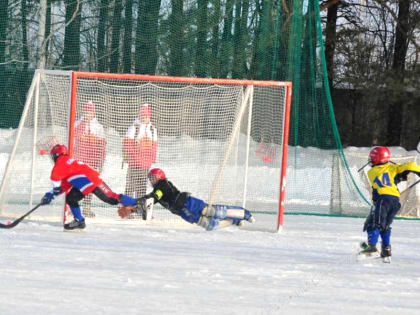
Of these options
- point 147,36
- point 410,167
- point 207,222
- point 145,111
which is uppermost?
point 147,36

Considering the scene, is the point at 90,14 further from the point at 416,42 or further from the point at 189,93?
the point at 416,42

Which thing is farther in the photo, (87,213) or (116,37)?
(116,37)

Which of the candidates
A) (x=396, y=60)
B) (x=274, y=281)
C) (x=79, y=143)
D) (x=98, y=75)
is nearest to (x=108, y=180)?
(x=79, y=143)

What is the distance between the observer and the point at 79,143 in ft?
28.3

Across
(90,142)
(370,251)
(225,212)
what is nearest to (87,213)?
(90,142)

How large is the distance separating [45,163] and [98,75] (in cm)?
196

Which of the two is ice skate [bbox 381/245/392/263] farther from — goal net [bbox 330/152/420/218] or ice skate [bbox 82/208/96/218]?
goal net [bbox 330/152/420/218]

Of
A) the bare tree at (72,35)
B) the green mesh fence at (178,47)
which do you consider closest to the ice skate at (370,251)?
the green mesh fence at (178,47)

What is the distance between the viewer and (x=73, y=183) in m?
7.71

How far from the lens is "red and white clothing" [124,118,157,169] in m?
8.84

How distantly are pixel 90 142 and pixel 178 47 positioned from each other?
12.2 ft

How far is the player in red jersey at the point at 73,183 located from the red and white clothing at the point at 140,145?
3.37 feet

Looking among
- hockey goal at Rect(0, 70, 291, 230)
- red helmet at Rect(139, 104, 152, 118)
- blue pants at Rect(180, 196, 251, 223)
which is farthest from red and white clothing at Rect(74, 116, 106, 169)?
blue pants at Rect(180, 196, 251, 223)

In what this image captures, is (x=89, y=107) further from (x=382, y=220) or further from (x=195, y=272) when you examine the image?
(x=195, y=272)
